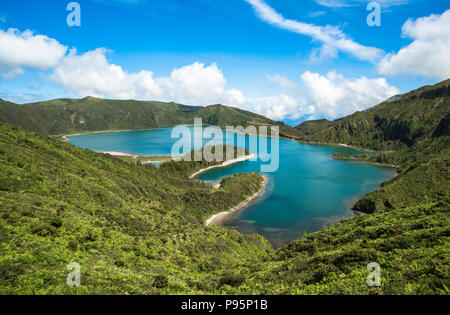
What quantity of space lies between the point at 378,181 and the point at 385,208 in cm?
5691

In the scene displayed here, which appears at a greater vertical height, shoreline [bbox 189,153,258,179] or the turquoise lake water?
shoreline [bbox 189,153,258,179]

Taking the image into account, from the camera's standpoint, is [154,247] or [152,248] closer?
[152,248]

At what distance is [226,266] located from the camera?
1494 inches

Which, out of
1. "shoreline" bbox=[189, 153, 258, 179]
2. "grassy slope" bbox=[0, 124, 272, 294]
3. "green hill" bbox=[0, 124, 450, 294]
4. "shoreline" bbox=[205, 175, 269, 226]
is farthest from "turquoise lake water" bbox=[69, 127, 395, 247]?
"green hill" bbox=[0, 124, 450, 294]

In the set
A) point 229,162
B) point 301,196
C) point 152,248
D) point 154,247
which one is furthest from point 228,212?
point 229,162

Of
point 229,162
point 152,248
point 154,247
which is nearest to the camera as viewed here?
point 152,248

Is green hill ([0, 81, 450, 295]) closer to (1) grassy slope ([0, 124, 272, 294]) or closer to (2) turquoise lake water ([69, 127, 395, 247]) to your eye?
(1) grassy slope ([0, 124, 272, 294])

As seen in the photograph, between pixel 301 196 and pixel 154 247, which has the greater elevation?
pixel 154 247

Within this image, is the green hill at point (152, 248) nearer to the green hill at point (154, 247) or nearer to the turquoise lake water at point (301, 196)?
the green hill at point (154, 247)

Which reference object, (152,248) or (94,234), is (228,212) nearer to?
(152,248)
